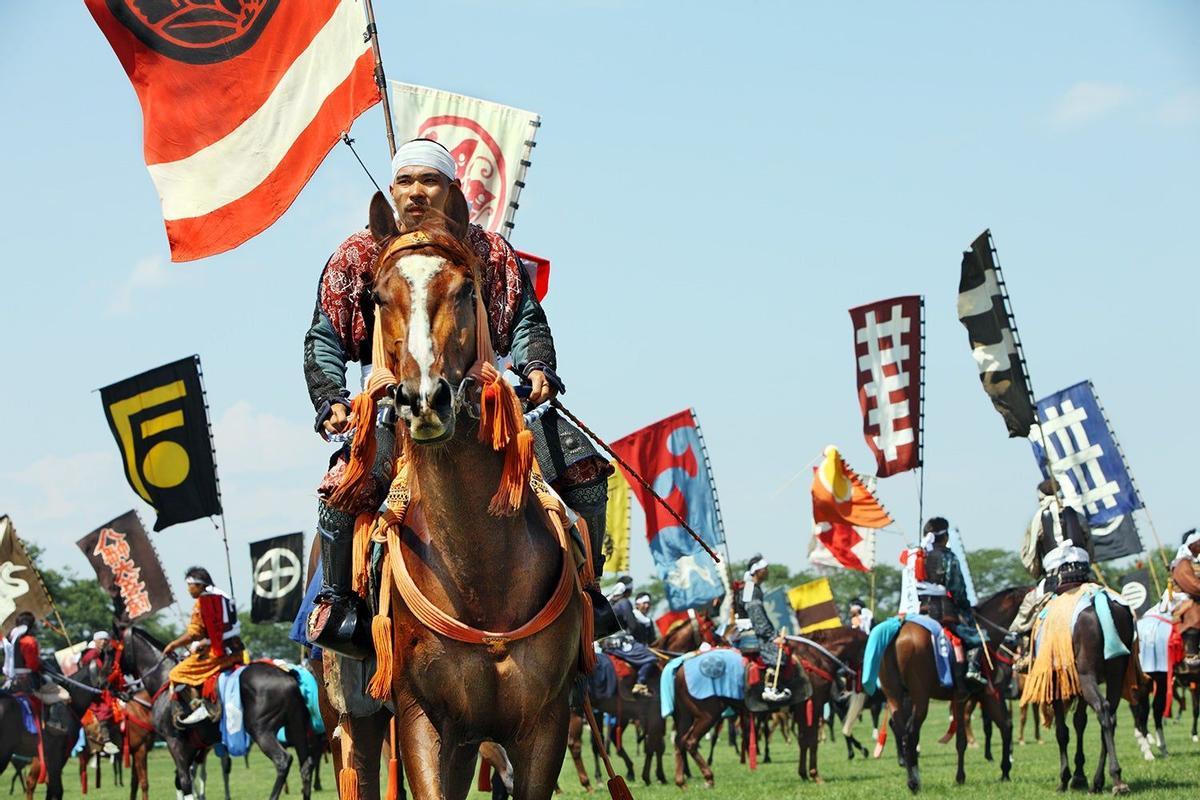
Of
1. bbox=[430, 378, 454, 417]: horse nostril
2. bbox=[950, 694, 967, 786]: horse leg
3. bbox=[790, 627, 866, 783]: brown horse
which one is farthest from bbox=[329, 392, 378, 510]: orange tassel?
bbox=[790, 627, 866, 783]: brown horse

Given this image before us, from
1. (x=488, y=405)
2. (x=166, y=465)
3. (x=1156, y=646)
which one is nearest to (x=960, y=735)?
(x=1156, y=646)

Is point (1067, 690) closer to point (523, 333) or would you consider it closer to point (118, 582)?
point (523, 333)

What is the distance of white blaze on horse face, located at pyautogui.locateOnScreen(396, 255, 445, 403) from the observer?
5305mm

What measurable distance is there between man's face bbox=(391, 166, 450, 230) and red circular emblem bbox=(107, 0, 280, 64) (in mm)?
3034

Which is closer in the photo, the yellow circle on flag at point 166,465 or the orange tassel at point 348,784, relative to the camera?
the orange tassel at point 348,784

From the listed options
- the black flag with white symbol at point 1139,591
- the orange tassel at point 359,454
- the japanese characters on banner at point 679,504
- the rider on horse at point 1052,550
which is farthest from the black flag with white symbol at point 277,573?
the orange tassel at point 359,454

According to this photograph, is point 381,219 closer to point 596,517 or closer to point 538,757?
point 596,517

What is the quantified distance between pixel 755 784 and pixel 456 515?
16.6 m

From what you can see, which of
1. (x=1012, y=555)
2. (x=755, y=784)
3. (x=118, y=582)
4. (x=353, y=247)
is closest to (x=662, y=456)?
(x=755, y=784)

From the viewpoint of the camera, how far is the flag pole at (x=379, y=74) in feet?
27.1

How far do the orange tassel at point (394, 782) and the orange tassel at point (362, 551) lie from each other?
2.61 ft

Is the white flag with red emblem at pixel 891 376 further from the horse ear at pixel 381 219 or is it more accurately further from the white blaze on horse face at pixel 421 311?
the white blaze on horse face at pixel 421 311

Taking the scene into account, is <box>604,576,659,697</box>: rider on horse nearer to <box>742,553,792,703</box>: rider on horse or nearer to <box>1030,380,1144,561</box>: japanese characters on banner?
<box>742,553,792,703</box>: rider on horse

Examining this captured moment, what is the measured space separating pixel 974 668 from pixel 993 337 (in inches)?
162
